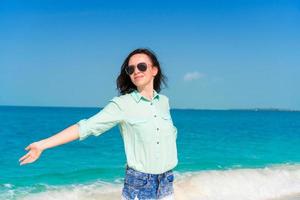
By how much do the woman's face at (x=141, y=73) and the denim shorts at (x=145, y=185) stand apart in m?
0.58

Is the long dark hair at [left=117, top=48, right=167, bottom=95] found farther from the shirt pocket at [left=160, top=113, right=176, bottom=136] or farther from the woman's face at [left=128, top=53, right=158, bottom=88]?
the shirt pocket at [left=160, top=113, right=176, bottom=136]

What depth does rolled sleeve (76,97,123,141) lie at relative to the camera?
9.50 ft

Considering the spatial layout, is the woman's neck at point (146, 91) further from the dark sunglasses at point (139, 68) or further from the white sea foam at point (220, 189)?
the white sea foam at point (220, 189)

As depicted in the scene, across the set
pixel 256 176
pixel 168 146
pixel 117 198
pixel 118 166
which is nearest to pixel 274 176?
pixel 256 176

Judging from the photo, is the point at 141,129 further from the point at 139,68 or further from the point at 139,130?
the point at 139,68

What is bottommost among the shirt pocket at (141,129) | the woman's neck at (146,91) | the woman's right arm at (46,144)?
the woman's right arm at (46,144)

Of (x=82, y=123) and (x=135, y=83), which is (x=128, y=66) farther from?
(x=82, y=123)

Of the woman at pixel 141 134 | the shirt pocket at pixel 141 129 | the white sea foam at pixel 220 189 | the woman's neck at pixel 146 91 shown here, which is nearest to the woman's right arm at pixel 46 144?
the woman at pixel 141 134

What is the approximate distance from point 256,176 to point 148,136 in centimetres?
903

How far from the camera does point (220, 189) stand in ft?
32.9

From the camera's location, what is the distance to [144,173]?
2986 millimetres

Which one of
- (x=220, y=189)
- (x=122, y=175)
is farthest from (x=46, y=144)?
(x=122, y=175)

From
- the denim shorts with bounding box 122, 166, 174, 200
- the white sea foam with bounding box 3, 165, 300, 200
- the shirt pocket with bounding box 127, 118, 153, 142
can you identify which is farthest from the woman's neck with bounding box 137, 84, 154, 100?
the white sea foam with bounding box 3, 165, 300, 200

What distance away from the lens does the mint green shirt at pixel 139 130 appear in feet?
9.71
